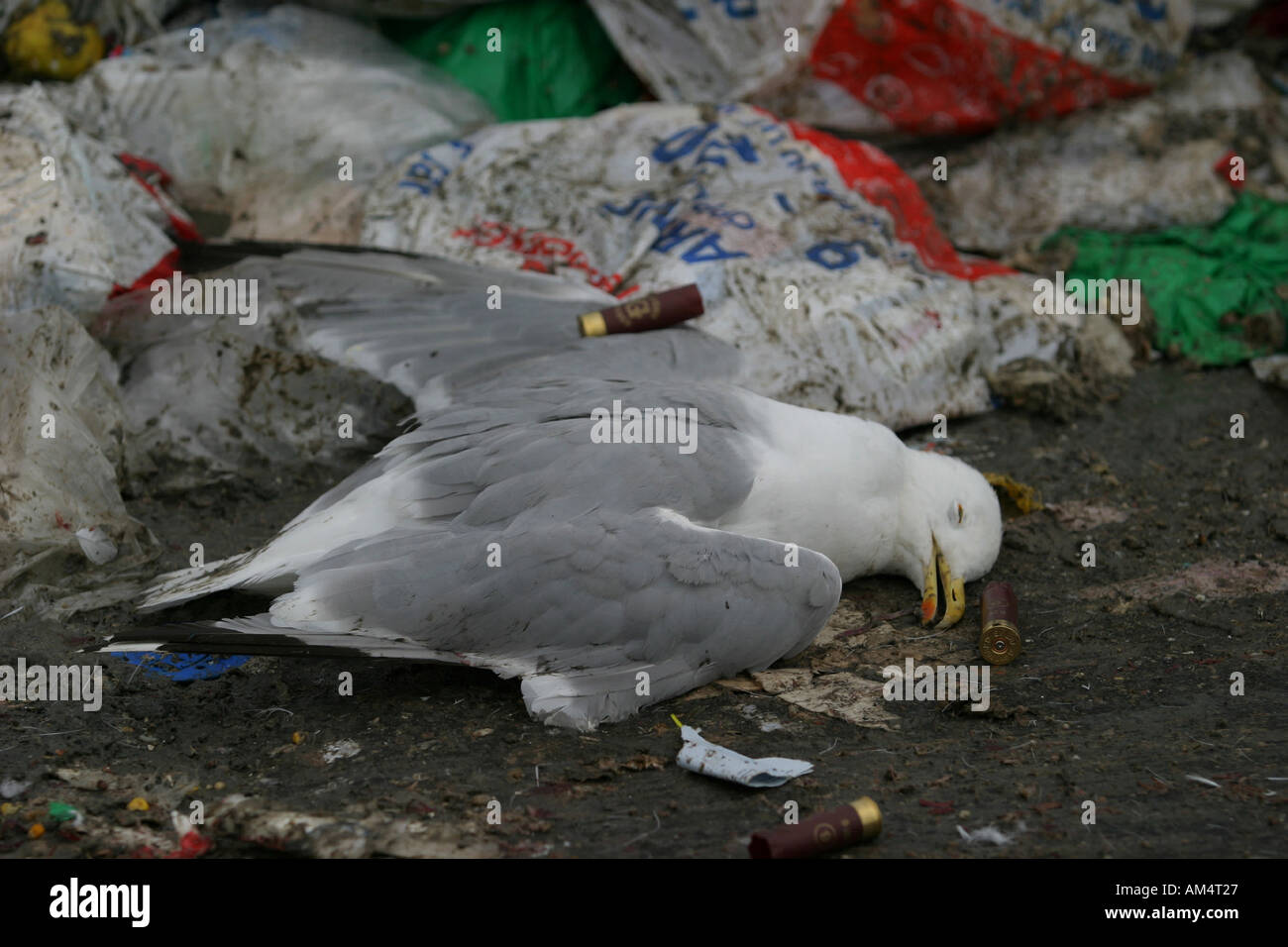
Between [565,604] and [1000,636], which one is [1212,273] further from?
[565,604]

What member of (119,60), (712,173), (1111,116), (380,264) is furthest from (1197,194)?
(119,60)

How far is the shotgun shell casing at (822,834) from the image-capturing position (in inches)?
81.3

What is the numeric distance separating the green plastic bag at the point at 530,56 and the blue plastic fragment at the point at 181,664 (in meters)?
2.77

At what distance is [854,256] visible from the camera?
13.9 feet

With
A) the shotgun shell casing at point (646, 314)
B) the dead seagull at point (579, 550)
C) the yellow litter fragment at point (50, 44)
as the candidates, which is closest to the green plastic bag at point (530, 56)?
the yellow litter fragment at point (50, 44)

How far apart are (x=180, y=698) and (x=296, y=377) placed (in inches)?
49.6

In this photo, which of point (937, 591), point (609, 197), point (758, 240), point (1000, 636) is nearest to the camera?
point (1000, 636)

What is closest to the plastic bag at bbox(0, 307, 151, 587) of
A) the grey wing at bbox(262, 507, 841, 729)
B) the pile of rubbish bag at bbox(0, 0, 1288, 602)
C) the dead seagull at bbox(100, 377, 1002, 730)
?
the pile of rubbish bag at bbox(0, 0, 1288, 602)

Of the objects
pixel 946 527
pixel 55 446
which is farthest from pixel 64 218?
pixel 946 527

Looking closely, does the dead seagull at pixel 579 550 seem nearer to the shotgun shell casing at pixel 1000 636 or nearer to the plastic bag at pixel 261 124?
the shotgun shell casing at pixel 1000 636

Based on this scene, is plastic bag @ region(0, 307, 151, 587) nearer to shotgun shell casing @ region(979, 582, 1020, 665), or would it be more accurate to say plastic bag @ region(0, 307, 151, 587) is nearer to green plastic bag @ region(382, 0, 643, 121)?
green plastic bag @ region(382, 0, 643, 121)

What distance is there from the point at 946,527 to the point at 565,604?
1176mm

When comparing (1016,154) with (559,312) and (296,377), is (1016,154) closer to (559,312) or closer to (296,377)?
(559,312)

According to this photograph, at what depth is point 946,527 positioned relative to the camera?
3.21m
